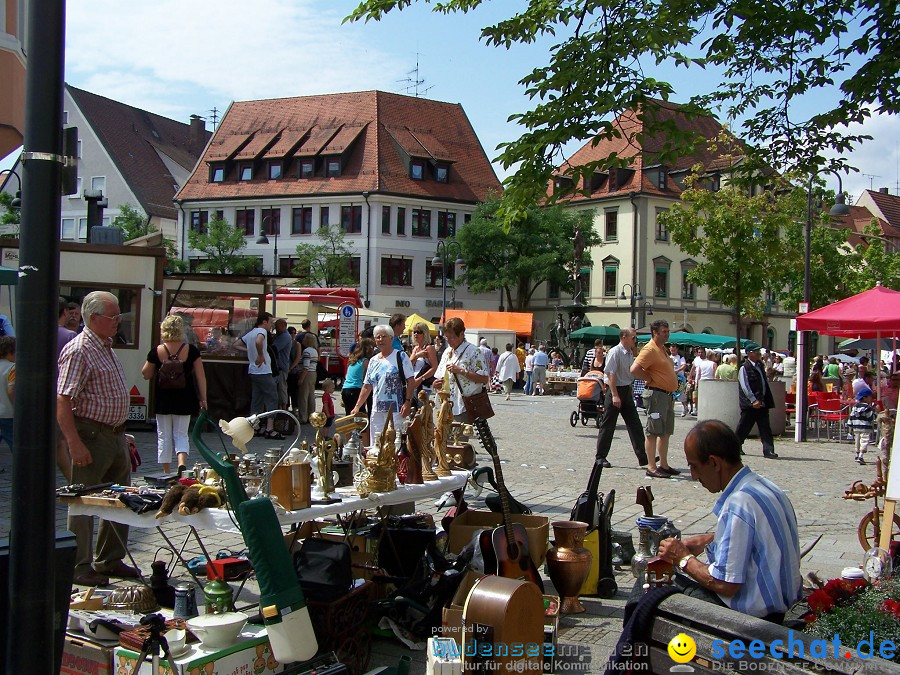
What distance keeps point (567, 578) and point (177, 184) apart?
64.4 metres

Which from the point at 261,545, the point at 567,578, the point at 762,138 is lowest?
the point at 567,578

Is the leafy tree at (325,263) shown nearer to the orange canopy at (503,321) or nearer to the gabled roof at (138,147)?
the orange canopy at (503,321)

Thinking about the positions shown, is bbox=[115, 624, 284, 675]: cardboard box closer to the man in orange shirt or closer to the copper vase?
the copper vase

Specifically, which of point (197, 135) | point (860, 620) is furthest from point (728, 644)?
point (197, 135)

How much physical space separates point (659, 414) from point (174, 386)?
19.3 feet

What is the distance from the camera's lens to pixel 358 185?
54.8 meters

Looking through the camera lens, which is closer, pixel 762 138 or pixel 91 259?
pixel 762 138

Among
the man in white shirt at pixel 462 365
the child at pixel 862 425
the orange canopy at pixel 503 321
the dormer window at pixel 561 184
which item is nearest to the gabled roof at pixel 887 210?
the orange canopy at pixel 503 321

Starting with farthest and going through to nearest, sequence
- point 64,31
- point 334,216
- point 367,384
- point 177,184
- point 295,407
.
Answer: point 177,184 → point 334,216 → point 295,407 → point 367,384 → point 64,31

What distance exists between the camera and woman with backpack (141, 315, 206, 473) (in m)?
8.16

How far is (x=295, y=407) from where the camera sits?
1688 centimetres

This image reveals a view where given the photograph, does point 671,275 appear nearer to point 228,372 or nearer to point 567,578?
point 228,372

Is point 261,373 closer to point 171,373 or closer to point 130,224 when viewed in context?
point 171,373

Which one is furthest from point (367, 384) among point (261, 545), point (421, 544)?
point (261, 545)
